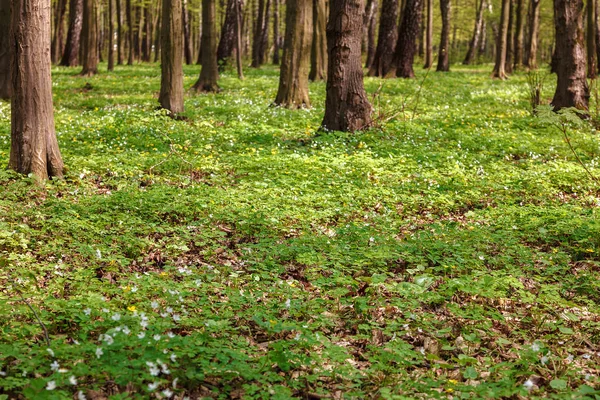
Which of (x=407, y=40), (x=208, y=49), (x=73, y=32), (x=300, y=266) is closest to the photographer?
(x=300, y=266)

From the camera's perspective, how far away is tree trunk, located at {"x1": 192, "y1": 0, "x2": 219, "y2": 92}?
642 inches

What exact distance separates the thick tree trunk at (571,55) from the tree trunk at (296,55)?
5.91 meters

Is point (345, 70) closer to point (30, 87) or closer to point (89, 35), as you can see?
point (30, 87)

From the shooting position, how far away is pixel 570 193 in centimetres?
857

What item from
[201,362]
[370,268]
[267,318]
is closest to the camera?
[201,362]

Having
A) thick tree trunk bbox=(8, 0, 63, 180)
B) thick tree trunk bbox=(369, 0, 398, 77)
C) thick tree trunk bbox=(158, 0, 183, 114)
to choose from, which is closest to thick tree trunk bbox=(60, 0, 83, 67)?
thick tree trunk bbox=(369, 0, 398, 77)

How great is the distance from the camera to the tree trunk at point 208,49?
53.5 feet

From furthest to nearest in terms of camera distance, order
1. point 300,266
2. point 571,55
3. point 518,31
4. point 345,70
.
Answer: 1. point 518,31
2. point 571,55
3. point 345,70
4. point 300,266

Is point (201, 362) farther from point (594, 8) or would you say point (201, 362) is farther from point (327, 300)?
point (594, 8)

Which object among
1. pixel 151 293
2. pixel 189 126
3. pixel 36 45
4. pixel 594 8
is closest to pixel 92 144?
pixel 189 126

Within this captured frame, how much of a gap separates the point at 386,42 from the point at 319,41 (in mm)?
4949

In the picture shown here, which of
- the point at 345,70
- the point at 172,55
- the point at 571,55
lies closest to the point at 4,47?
the point at 172,55

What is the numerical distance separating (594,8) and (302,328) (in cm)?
2053

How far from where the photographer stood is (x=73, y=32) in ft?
85.9
